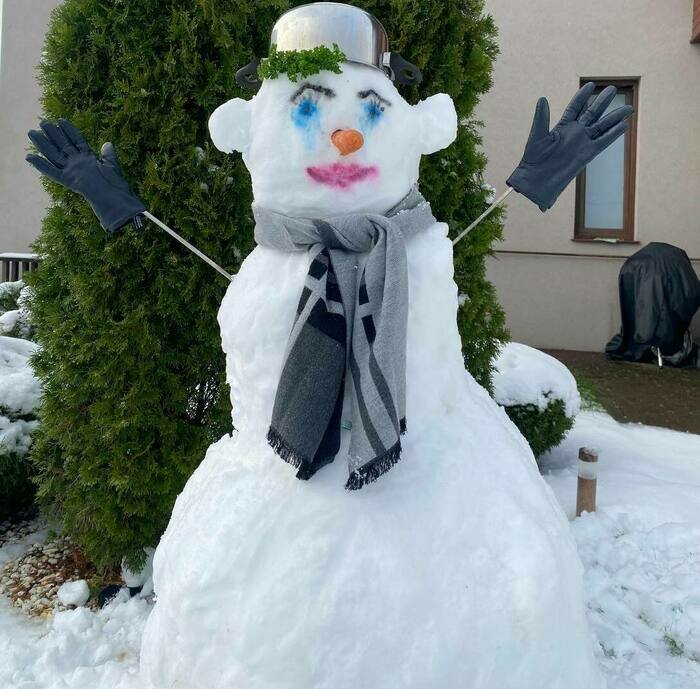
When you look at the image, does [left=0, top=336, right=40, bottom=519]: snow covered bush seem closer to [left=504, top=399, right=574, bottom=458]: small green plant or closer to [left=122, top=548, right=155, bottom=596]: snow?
[left=122, top=548, right=155, bottom=596]: snow

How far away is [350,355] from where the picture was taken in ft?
5.02

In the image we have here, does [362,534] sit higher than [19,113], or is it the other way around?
[19,113]

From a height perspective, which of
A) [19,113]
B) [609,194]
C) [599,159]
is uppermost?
[19,113]

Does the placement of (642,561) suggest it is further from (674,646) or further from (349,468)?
(349,468)

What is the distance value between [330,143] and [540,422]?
286 centimetres

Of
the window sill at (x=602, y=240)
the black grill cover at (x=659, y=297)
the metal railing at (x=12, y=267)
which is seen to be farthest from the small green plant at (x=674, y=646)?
the metal railing at (x=12, y=267)

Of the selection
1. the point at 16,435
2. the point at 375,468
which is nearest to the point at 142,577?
the point at 16,435

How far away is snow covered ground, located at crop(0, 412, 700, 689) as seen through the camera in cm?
211

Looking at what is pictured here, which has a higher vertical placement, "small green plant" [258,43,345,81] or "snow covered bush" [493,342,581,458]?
"small green plant" [258,43,345,81]

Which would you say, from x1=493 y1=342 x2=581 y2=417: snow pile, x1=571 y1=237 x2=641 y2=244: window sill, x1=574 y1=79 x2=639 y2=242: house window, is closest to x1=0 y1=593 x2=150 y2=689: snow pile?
x1=493 y1=342 x2=581 y2=417: snow pile

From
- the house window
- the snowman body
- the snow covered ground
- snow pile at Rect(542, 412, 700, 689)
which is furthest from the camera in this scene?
the house window

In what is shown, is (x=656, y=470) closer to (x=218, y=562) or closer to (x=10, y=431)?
(x=218, y=562)

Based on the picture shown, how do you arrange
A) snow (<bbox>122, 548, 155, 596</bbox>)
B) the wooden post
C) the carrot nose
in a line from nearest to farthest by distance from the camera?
the carrot nose < snow (<bbox>122, 548, 155, 596</bbox>) < the wooden post

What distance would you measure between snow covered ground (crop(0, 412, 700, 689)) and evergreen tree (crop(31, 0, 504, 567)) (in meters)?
0.40
